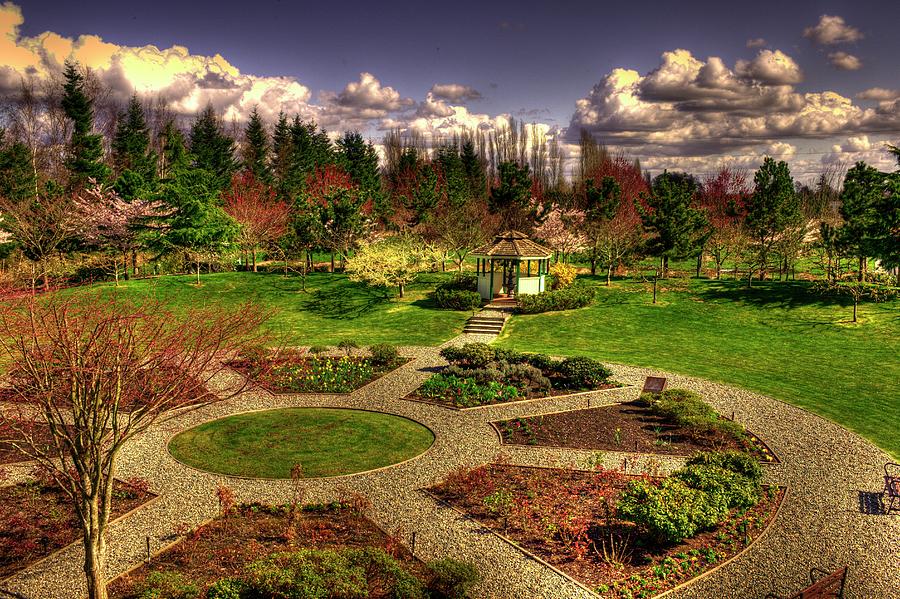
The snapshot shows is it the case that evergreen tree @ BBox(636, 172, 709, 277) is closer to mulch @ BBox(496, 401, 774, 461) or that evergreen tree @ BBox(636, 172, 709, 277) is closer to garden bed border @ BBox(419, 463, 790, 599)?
mulch @ BBox(496, 401, 774, 461)

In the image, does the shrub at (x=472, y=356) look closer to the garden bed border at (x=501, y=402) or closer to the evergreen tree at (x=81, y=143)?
the garden bed border at (x=501, y=402)

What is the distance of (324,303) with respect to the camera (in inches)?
1602

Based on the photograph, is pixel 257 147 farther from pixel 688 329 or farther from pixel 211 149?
pixel 688 329

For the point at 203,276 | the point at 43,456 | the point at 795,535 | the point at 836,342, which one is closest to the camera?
the point at 43,456

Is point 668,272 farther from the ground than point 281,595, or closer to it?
farther from the ground

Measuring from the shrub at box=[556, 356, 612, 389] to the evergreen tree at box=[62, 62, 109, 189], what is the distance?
1915 inches

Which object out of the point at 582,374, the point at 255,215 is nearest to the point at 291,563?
the point at 582,374

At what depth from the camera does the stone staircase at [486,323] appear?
3375 centimetres

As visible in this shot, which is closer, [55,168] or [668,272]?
[668,272]

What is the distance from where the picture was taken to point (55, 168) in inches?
2872

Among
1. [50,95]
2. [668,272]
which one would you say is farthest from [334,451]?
[50,95]

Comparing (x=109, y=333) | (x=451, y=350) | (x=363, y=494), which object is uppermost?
(x=109, y=333)

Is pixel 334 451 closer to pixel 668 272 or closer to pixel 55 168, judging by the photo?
pixel 668 272

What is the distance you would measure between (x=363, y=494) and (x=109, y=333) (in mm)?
7210
